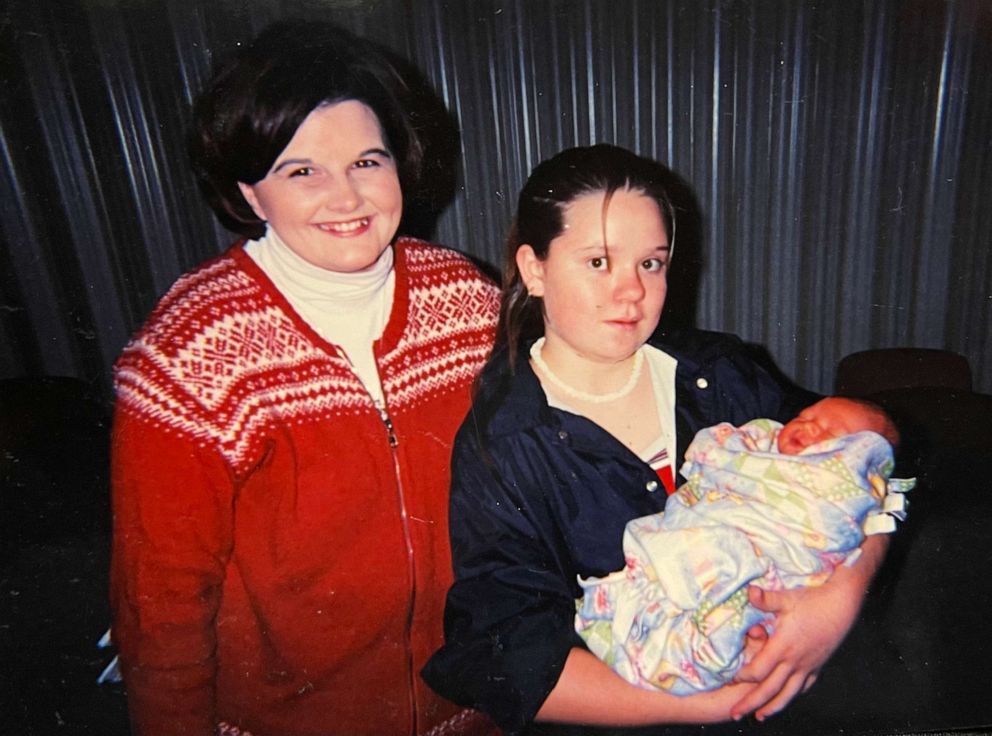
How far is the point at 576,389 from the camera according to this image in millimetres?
1116

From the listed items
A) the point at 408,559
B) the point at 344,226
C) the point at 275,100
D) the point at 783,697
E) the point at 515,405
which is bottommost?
the point at 783,697

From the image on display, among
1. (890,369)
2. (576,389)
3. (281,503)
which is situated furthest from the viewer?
(890,369)

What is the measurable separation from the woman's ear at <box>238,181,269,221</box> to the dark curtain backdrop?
0.09 meters

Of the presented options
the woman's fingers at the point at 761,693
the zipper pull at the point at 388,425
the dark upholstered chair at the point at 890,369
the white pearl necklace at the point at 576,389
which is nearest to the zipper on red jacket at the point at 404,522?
the zipper pull at the point at 388,425

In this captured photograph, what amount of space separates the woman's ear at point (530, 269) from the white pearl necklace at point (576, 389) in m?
0.10

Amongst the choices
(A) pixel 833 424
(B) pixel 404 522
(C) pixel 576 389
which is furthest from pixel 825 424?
(B) pixel 404 522

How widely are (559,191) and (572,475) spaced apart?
1.53 ft

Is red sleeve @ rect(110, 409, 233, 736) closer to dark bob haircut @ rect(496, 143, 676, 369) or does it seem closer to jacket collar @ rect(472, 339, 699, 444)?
jacket collar @ rect(472, 339, 699, 444)

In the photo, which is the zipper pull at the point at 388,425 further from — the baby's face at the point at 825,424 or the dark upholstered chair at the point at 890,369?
the dark upholstered chair at the point at 890,369

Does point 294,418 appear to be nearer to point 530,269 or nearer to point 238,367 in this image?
point 238,367

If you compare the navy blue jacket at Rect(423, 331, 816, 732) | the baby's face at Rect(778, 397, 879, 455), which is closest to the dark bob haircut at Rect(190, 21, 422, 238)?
the navy blue jacket at Rect(423, 331, 816, 732)

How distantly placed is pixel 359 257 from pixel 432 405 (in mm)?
274

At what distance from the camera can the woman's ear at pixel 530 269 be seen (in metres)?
1.06

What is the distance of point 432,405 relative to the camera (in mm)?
1082
